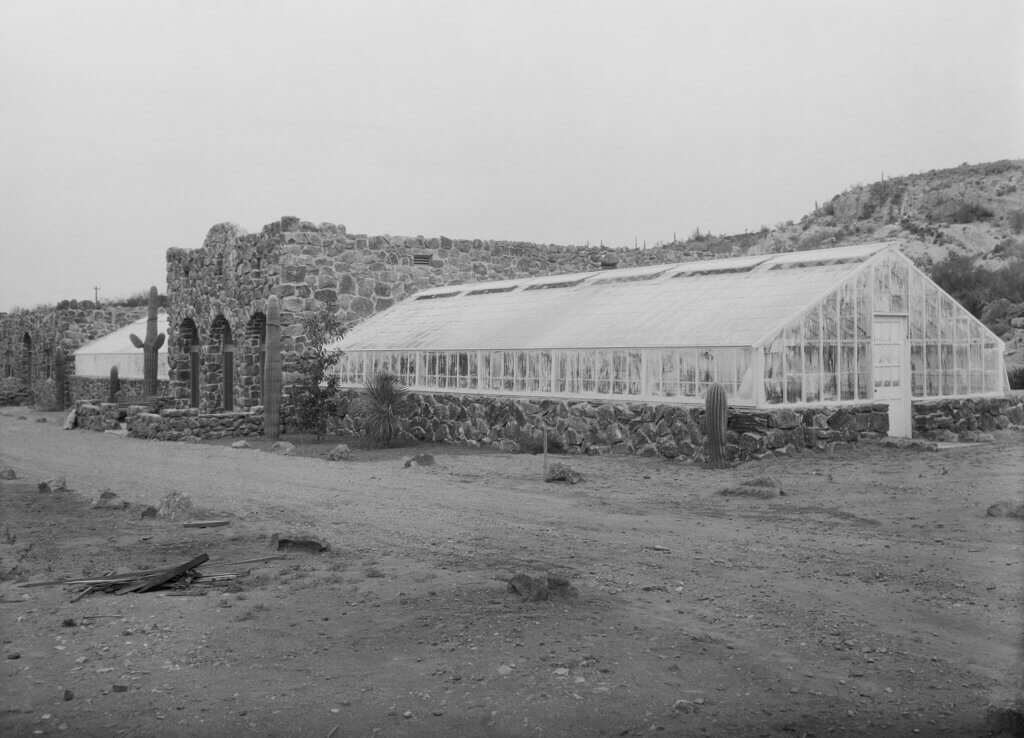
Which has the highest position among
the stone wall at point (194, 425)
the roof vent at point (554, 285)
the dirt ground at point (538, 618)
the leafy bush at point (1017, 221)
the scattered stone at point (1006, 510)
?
the leafy bush at point (1017, 221)

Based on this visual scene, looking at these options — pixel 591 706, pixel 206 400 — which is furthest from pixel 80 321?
A: pixel 591 706

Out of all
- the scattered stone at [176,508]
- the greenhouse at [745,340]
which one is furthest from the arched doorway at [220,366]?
the scattered stone at [176,508]

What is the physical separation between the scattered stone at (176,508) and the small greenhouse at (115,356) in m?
24.8

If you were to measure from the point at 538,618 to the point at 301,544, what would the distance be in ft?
9.98

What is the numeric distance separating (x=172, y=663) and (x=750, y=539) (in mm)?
5348

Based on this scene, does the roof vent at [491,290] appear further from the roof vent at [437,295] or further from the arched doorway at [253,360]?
the arched doorway at [253,360]

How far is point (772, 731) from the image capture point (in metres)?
5.00

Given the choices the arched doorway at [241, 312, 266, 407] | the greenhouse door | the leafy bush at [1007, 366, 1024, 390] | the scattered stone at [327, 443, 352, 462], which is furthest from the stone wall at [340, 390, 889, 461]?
the leafy bush at [1007, 366, 1024, 390]

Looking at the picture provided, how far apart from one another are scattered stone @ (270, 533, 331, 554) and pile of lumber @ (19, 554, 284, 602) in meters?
0.92

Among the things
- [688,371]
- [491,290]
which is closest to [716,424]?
[688,371]

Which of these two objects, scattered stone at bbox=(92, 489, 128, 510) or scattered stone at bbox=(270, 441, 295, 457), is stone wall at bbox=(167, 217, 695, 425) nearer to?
scattered stone at bbox=(270, 441, 295, 457)

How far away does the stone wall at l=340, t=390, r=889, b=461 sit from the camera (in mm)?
14719

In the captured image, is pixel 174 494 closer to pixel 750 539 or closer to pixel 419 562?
pixel 419 562

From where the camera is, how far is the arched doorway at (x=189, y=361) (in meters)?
29.0
